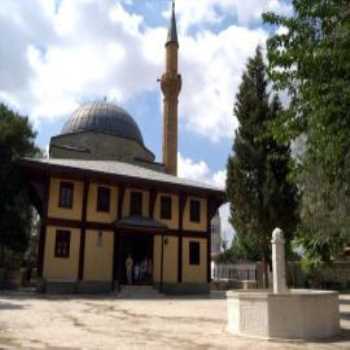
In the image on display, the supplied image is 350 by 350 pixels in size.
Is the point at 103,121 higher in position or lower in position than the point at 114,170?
higher

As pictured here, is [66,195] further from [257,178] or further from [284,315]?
[284,315]

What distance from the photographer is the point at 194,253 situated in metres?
26.1

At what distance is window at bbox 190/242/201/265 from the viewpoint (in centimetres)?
2599

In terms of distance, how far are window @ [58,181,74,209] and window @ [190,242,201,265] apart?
24.8 feet

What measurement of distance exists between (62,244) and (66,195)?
2.46 metres

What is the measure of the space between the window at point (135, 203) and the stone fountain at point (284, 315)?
1525 cm

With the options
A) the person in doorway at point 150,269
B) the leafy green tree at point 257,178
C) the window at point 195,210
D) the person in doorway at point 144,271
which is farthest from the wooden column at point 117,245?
the leafy green tree at point 257,178

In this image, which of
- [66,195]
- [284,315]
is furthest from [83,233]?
[284,315]

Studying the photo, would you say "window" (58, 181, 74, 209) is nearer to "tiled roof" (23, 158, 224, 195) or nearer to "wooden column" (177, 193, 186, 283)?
"tiled roof" (23, 158, 224, 195)

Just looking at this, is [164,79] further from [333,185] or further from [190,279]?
[333,185]

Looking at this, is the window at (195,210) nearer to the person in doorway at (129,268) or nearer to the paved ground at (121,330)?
the person in doorway at (129,268)

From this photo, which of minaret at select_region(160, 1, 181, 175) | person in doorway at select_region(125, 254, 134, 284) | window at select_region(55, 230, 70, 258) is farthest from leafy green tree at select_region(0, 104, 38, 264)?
minaret at select_region(160, 1, 181, 175)

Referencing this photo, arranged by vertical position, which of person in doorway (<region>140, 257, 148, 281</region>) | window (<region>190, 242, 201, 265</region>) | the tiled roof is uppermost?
the tiled roof

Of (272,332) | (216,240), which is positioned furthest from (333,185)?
(216,240)
